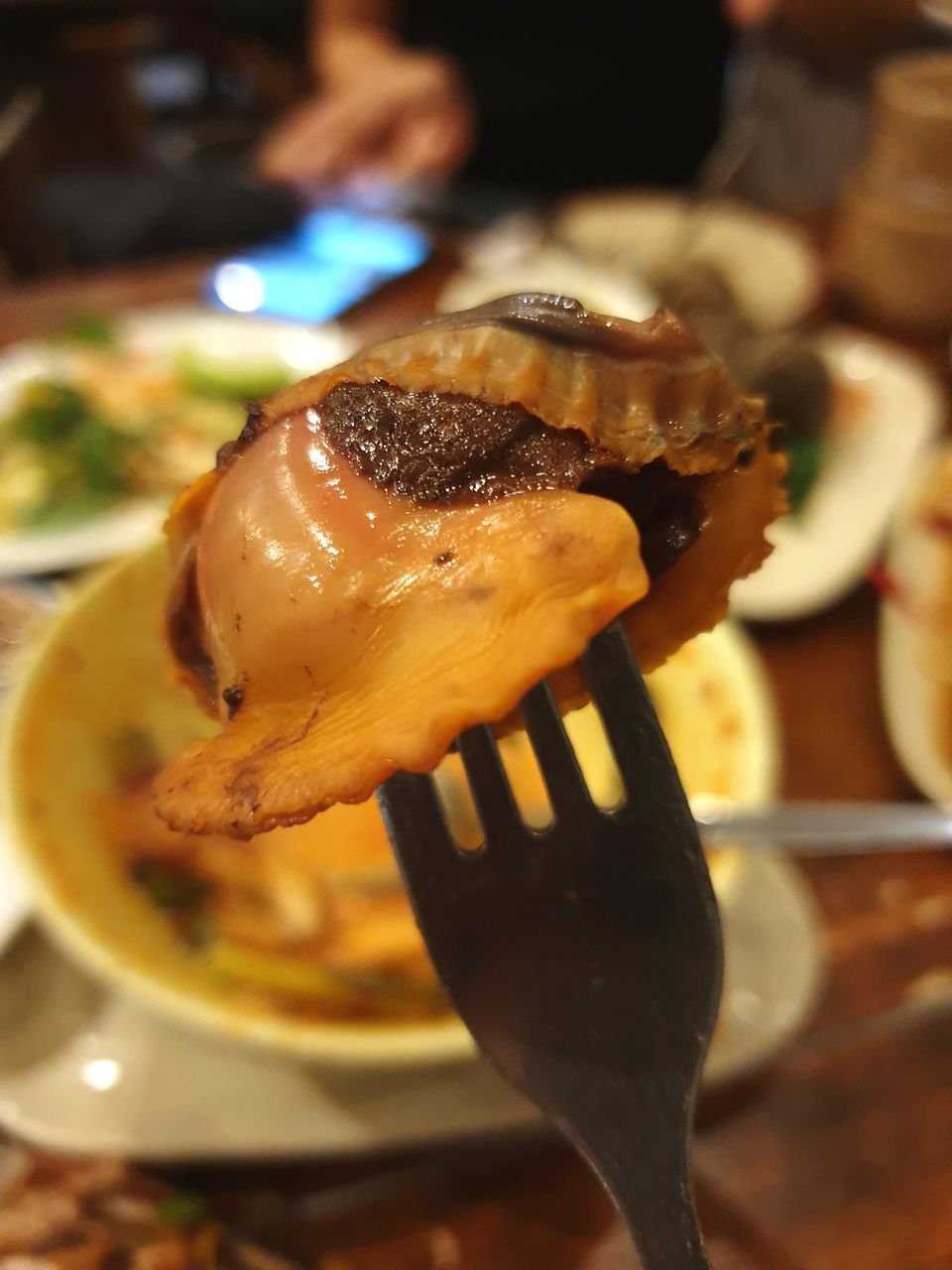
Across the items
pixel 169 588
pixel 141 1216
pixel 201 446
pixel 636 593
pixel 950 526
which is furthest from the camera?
pixel 201 446

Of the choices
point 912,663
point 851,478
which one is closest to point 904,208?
point 851,478

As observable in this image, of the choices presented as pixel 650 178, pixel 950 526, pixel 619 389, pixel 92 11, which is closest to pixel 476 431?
pixel 619 389

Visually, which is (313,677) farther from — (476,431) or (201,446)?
(201,446)

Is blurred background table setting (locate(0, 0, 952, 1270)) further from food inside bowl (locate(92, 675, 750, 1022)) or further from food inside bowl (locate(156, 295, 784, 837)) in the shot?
food inside bowl (locate(156, 295, 784, 837))

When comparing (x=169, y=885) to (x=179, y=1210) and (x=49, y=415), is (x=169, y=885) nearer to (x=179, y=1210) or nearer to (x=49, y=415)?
(x=179, y=1210)

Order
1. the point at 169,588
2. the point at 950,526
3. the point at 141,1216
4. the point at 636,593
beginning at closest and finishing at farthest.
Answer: the point at 636,593, the point at 169,588, the point at 141,1216, the point at 950,526

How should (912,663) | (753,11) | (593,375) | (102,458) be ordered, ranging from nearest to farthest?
(593,375) < (912,663) < (102,458) < (753,11)

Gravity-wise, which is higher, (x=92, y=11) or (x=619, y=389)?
(x=619, y=389)
